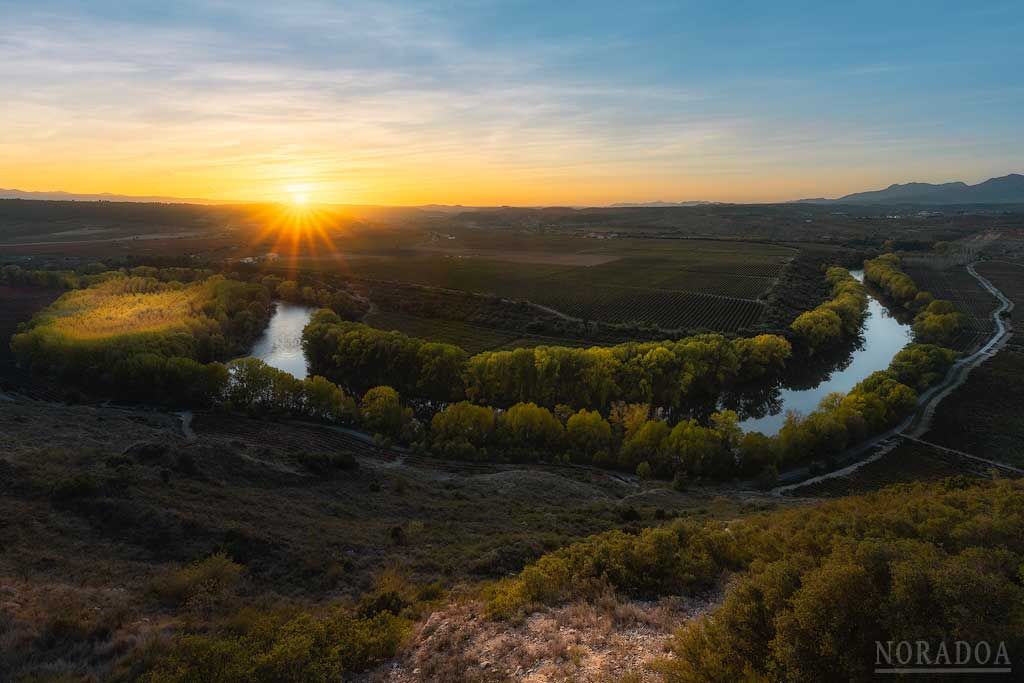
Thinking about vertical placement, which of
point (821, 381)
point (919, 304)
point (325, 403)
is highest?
point (919, 304)

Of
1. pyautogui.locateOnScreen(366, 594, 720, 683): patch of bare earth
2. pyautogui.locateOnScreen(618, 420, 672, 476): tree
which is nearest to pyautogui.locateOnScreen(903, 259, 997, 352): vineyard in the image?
pyautogui.locateOnScreen(618, 420, 672, 476): tree

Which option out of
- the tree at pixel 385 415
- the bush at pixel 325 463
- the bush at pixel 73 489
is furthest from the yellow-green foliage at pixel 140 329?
the bush at pixel 73 489

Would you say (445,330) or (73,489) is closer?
(73,489)

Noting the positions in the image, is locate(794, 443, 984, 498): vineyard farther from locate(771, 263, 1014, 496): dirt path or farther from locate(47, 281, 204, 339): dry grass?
locate(47, 281, 204, 339): dry grass

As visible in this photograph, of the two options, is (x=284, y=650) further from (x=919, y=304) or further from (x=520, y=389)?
(x=919, y=304)

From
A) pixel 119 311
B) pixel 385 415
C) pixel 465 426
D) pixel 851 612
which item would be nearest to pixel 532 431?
pixel 465 426

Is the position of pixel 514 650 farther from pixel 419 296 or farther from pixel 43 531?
pixel 419 296
